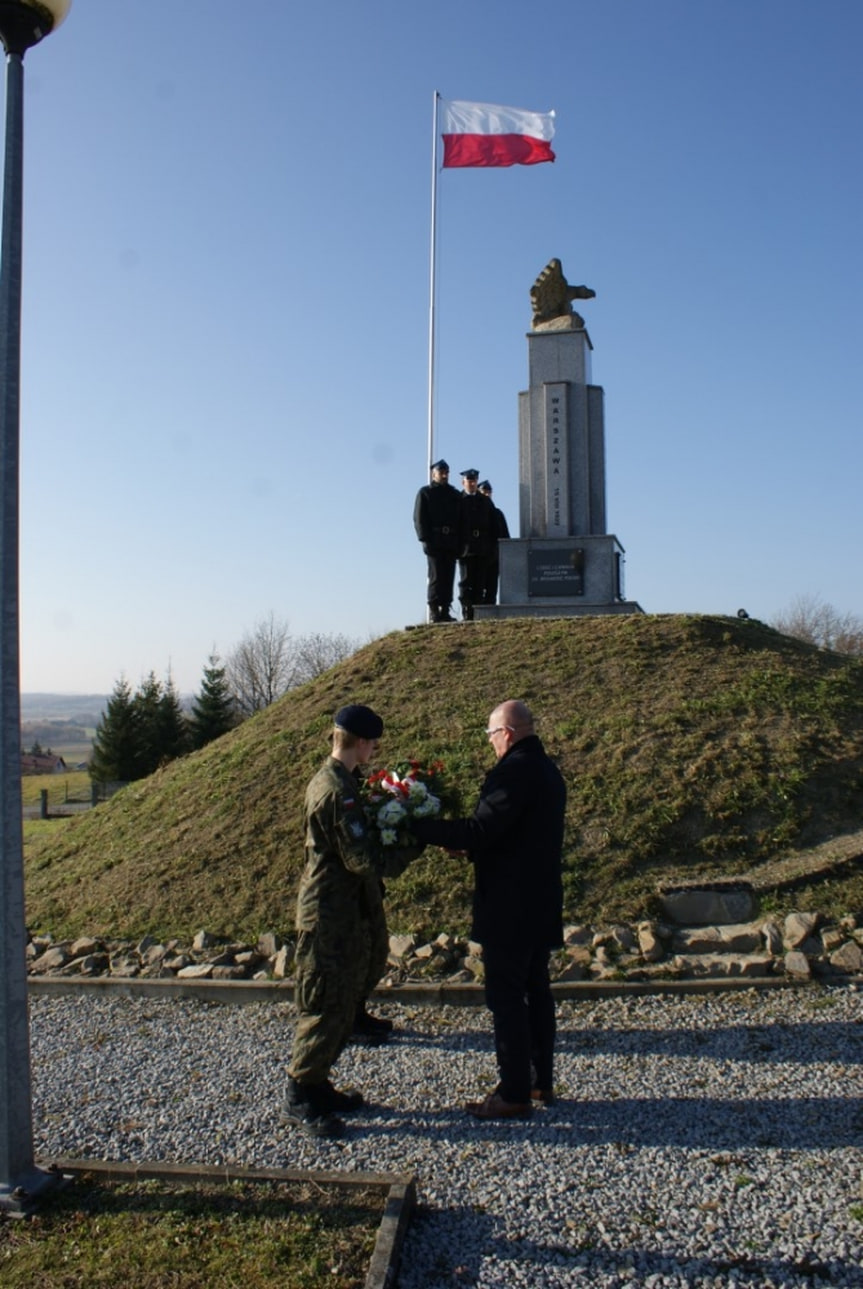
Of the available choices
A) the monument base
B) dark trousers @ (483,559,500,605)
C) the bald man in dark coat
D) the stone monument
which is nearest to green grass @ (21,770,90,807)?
dark trousers @ (483,559,500,605)

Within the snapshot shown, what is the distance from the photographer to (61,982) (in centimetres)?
784

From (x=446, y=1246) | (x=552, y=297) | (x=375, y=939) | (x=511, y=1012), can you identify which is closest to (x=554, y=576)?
(x=552, y=297)

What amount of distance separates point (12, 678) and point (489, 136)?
18408 millimetres

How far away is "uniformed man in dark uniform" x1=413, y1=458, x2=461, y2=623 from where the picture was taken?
50.4 feet

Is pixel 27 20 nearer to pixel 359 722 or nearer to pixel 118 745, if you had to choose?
pixel 359 722

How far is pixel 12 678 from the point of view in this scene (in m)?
4.41

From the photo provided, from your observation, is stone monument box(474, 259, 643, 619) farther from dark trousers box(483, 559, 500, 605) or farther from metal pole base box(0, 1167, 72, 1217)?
metal pole base box(0, 1167, 72, 1217)

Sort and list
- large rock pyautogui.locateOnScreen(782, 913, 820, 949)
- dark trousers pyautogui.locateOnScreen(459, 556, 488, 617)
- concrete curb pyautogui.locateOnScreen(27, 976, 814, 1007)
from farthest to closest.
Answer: dark trousers pyautogui.locateOnScreen(459, 556, 488, 617), large rock pyautogui.locateOnScreen(782, 913, 820, 949), concrete curb pyautogui.locateOnScreen(27, 976, 814, 1007)

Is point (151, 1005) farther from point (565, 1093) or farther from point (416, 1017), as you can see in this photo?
point (565, 1093)

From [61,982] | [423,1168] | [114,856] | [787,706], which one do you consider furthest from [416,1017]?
[787,706]

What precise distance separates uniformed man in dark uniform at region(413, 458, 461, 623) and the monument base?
0.76 meters

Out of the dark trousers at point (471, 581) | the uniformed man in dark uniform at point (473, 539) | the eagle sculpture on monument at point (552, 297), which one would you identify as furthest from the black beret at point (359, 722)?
the eagle sculpture on monument at point (552, 297)

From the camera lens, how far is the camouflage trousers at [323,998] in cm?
502

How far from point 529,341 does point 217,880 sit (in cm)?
1105
